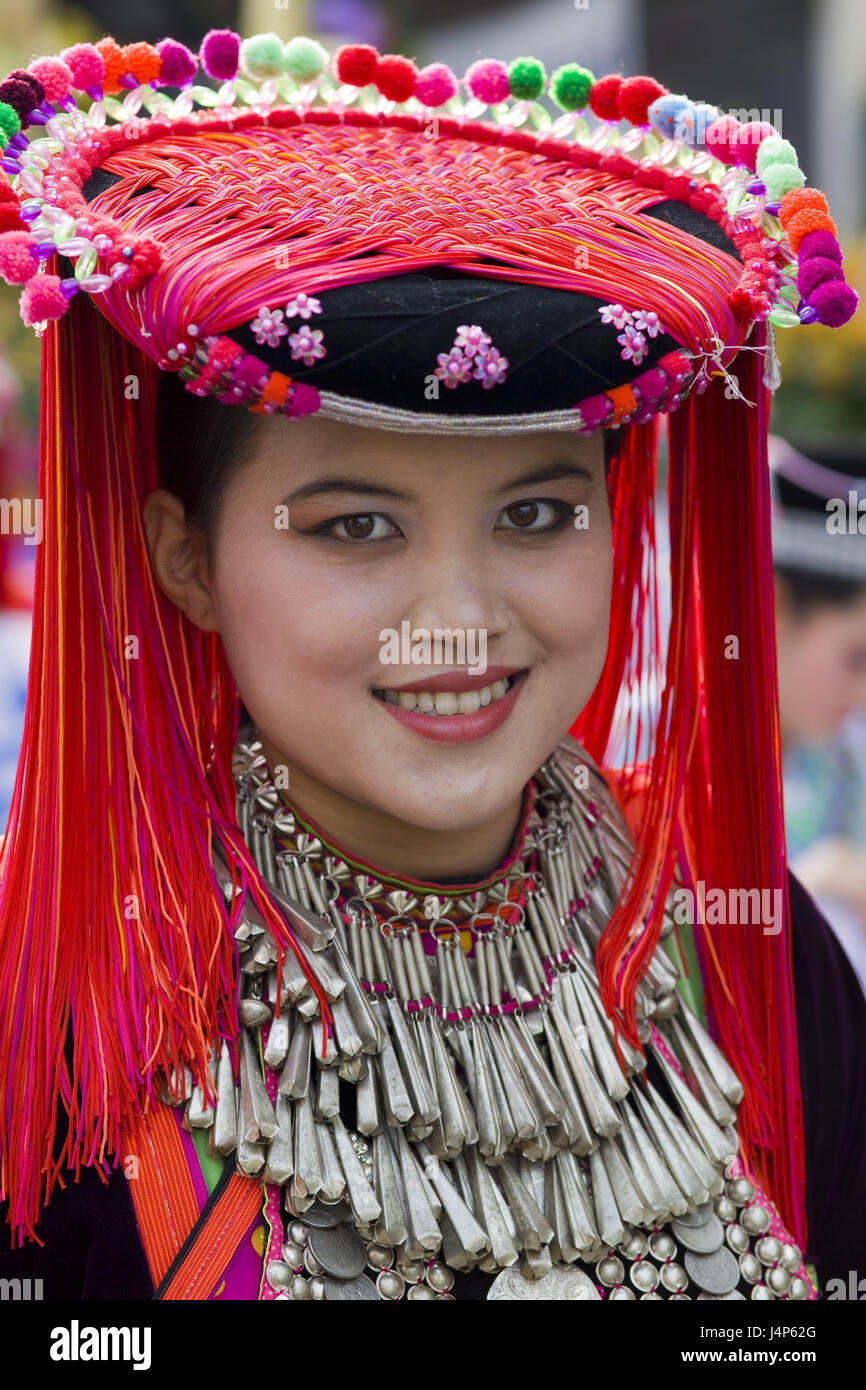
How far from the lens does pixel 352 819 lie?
1458 millimetres

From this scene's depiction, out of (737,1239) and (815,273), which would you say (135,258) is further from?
(737,1239)

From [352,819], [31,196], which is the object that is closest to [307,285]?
[31,196]

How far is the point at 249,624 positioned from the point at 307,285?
30cm

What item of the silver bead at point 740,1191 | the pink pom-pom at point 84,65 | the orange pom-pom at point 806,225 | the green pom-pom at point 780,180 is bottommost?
the silver bead at point 740,1191

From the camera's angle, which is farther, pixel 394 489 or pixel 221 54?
pixel 221 54

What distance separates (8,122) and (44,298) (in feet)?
0.74

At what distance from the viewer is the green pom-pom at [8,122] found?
1302mm

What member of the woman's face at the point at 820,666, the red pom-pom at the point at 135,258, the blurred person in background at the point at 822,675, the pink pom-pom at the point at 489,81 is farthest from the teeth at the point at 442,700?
the woman's face at the point at 820,666

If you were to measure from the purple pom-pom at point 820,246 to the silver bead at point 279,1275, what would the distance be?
0.93 m

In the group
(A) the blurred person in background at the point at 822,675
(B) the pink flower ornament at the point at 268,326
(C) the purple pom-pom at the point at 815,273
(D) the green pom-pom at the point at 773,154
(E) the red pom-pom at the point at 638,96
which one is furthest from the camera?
(A) the blurred person in background at the point at 822,675

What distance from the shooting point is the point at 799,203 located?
4.35 feet

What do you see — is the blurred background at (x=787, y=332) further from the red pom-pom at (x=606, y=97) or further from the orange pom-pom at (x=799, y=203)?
the orange pom-pom at (x=799, y=203)

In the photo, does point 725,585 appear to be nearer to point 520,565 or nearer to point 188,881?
point 520,565

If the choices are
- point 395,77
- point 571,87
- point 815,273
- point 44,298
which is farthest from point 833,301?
point 44,298
